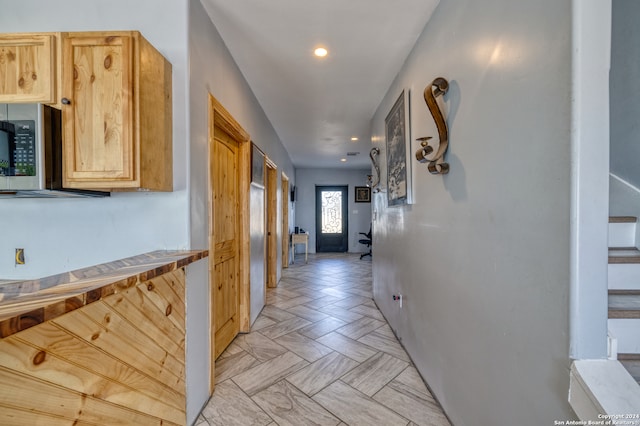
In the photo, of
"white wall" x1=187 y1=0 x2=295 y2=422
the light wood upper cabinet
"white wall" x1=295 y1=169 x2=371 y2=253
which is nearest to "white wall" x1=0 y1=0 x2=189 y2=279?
"white wall" x1=187 y1=0 x2=295 y2=422

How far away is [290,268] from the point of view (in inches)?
235

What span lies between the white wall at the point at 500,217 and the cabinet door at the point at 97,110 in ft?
5.23

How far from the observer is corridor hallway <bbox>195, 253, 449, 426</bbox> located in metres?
1.61

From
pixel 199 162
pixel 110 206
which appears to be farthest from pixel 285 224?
pixel 110 206

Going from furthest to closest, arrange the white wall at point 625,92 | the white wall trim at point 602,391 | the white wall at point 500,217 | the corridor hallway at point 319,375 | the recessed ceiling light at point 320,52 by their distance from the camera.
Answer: the recessed ceiling light at point 320,52 → the corridor hallway at point 319,375 → the white wall at point 625,92 → the white wall at point 500,217 → the white wall trim at point 602,391

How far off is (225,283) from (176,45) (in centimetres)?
182

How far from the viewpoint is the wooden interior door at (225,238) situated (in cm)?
220

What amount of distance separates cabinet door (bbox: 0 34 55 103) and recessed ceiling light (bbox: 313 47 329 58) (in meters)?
1.59

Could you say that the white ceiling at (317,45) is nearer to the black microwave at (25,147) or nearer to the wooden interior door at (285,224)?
the black microwave at (25,147)

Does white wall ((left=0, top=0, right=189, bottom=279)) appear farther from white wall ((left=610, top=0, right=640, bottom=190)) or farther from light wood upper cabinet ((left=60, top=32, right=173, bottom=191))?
white wall ((left=610, top=0, right=640, bottom=190))

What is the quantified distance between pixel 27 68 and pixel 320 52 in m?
1.76

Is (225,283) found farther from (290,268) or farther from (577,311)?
(290,268)

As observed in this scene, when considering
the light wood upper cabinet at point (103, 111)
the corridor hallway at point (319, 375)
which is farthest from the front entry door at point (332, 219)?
the light wood upper cabinet at point (103, 111)

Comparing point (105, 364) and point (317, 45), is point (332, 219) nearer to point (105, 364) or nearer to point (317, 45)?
point (317, 45)
